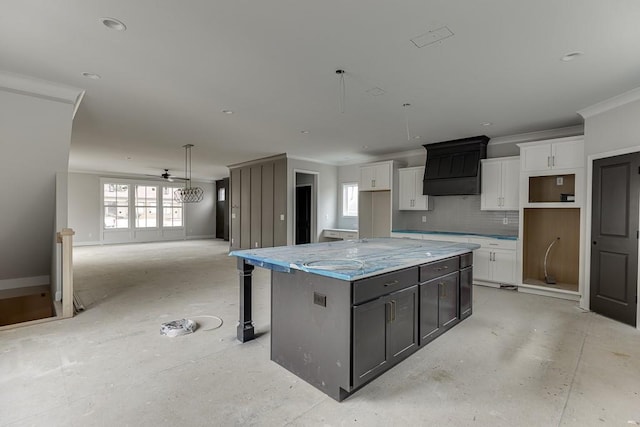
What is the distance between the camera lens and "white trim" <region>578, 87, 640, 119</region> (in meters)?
3.45

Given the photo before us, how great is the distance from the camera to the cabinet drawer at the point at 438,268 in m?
2.79

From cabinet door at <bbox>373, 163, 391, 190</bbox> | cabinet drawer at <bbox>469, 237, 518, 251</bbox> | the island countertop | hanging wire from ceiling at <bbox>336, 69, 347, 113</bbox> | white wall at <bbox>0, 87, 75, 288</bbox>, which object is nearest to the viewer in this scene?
the island countertop

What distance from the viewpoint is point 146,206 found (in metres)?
11.8

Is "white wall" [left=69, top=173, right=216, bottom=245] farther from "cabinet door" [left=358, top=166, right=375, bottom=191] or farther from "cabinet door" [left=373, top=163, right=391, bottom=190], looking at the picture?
"cabinet door" [left=373, top=163, right=391, bottom=190]

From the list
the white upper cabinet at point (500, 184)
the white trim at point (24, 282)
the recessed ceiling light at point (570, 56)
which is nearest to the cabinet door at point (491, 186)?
the white upper cabinet at point (500, 184)

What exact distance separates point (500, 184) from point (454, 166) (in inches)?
33.4

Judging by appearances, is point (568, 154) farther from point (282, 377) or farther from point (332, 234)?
point (332, 234)

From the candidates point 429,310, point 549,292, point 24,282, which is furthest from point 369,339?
point 24,282

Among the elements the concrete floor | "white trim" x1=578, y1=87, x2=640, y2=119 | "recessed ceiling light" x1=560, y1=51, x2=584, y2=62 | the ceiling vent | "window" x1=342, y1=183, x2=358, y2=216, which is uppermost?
"recessed ceiling light" x1=560, y1=51, x2=584, y2=62

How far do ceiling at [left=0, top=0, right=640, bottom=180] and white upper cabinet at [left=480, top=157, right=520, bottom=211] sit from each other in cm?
59

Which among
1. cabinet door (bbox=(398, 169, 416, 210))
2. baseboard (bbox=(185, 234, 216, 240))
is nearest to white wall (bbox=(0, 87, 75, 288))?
cabinet door (bbox=(398, 169, 416, 210))

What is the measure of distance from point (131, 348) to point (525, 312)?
4.49m

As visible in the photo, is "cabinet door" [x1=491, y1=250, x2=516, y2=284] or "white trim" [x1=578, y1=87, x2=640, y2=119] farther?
"cabinet door" [x1=491, y1=250, x2=516, y2=284]

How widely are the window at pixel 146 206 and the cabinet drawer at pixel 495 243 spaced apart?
37.0 feet
